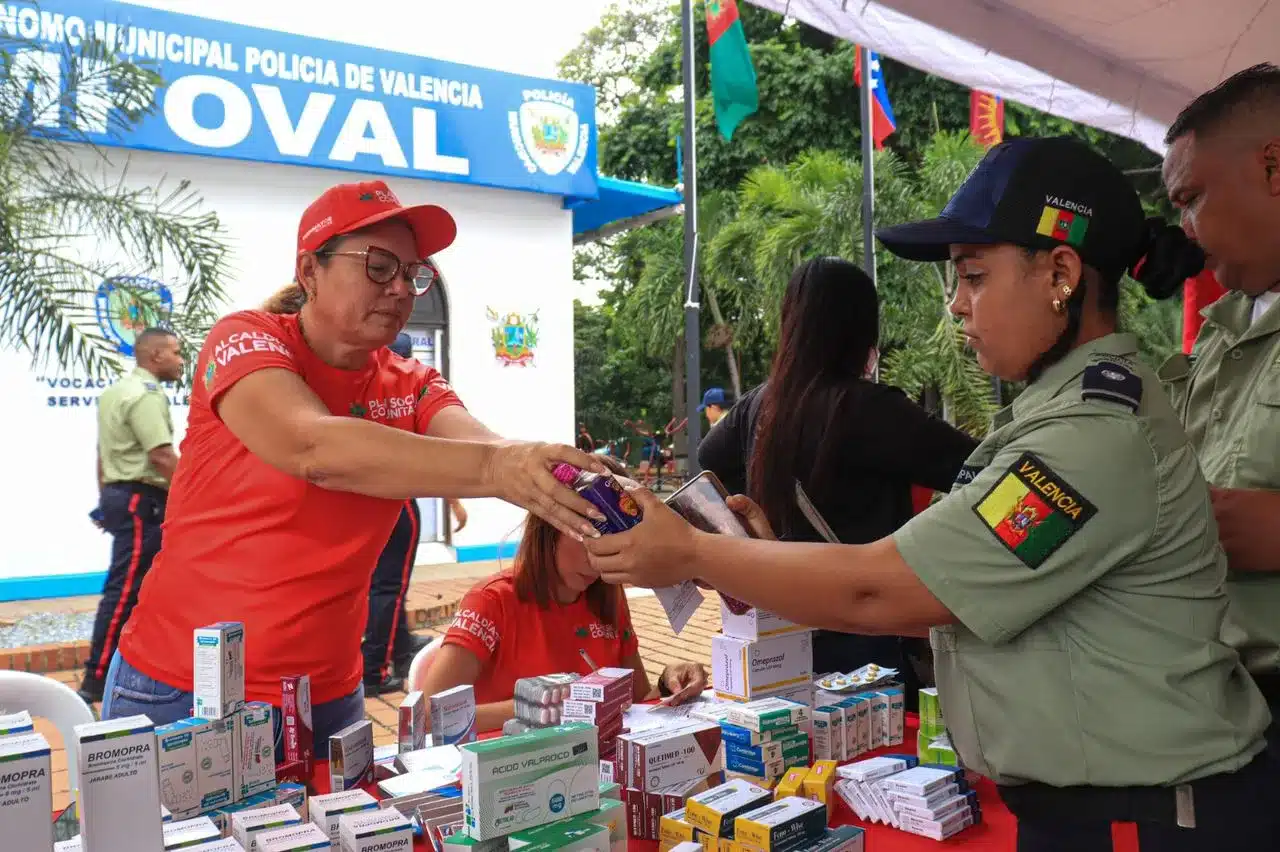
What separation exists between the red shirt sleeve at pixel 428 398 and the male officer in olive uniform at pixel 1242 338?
1.67 m

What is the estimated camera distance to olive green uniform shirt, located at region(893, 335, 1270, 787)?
1.35 meters

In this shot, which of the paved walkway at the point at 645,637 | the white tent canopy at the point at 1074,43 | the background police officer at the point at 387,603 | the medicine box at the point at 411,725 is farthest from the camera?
the background police officer at the point at 387,603

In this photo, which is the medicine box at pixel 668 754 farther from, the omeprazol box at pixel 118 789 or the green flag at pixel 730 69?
the green flag at pixel 730 69

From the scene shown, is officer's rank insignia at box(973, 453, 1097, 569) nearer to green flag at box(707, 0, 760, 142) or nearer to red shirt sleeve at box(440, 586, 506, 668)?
red shirt sleeve at box(440, 586, 506, 668)

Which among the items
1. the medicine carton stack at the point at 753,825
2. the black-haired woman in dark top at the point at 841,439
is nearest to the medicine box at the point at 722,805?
the medicine carton stack at the point at 753,825

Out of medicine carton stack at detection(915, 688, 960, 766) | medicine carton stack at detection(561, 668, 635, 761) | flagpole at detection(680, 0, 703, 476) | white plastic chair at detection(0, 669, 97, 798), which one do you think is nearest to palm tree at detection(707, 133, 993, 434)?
flagpole at detection(680, 0, 703, 476)

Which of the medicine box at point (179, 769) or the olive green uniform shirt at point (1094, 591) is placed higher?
the olive green uniform shirt at point (1094, 591)

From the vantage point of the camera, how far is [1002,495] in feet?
4.52

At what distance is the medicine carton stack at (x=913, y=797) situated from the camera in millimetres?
1791

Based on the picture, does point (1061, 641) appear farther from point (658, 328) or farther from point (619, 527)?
point (658, 328)

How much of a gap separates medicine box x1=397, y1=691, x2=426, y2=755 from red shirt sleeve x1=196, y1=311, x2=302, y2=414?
736 millimetres

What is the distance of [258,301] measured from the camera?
27.4 ft

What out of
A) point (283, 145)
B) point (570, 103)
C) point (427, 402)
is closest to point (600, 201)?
point (570, 103)

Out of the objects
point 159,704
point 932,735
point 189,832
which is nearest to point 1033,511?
point 932,735
